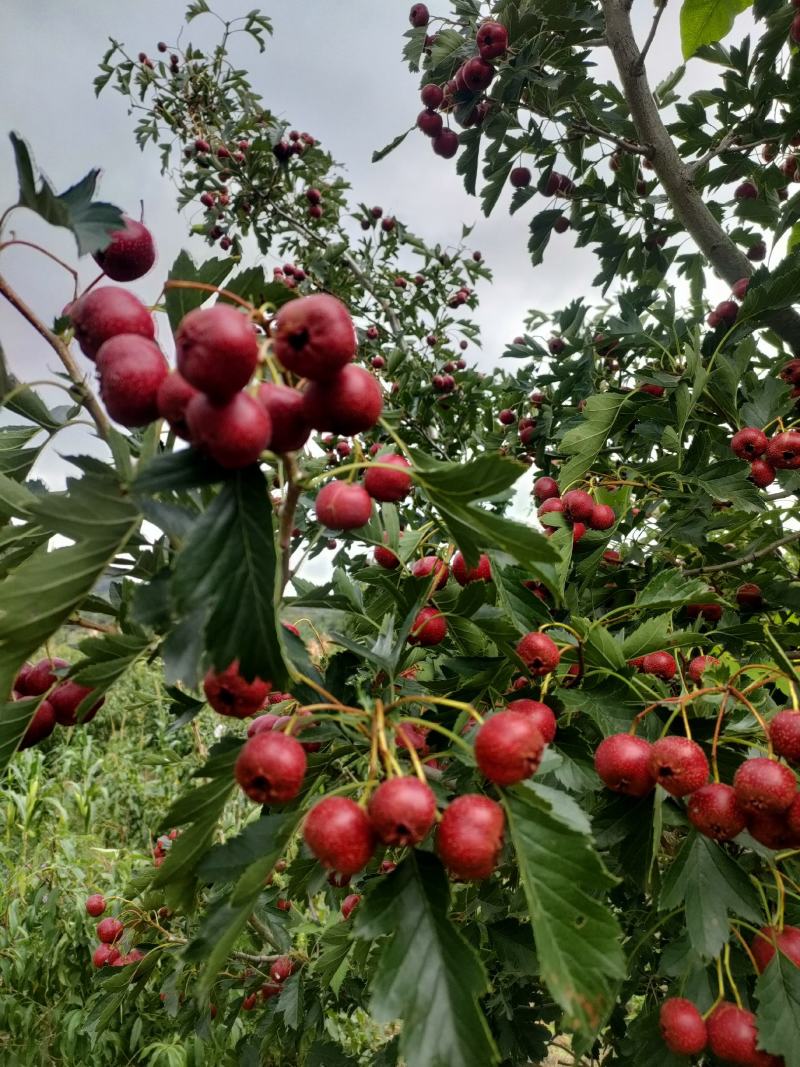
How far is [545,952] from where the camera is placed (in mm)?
704

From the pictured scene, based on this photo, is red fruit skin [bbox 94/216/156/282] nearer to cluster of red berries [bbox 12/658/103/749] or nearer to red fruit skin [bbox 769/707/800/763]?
cluster of red berries [bbox 12/658/103/749]

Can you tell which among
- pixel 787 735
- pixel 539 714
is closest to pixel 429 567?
pixel 539 714

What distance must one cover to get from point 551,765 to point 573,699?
0.27 m

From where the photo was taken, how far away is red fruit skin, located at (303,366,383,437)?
679 millimetres

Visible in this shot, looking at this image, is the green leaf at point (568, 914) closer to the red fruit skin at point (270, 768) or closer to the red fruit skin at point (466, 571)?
the red fruit skin at point (270, 768)

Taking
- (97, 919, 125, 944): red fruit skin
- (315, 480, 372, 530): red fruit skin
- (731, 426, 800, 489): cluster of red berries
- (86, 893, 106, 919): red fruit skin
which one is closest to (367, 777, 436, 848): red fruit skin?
(315, 480, 372, 530): red fruit skin

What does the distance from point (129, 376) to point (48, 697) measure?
627 millimetres

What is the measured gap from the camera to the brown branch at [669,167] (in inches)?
84.3

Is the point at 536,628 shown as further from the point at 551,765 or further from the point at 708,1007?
the point at 708,1007

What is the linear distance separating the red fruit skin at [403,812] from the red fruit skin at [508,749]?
0.08m

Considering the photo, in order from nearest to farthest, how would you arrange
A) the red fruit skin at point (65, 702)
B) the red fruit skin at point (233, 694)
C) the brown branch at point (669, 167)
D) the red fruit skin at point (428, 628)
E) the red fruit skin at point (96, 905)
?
1. the red fruit skin at point (233, 694)
2. the red fruit skin at point (65, 702)
3. the red fruit skin at point (428, 628)
4. the brown branch at point (669, 167)
5. the red fruit skin at point (96, 905)

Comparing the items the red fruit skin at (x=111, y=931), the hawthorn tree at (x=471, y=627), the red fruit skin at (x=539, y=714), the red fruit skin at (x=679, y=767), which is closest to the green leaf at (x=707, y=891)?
the hawthorn tree at (x=471, y=627)

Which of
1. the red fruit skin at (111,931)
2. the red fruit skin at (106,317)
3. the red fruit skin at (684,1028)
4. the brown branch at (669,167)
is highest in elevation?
the brown branch at (669,167)

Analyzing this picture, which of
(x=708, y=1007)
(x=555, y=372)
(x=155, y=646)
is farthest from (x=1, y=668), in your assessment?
(x=555, y=372)
